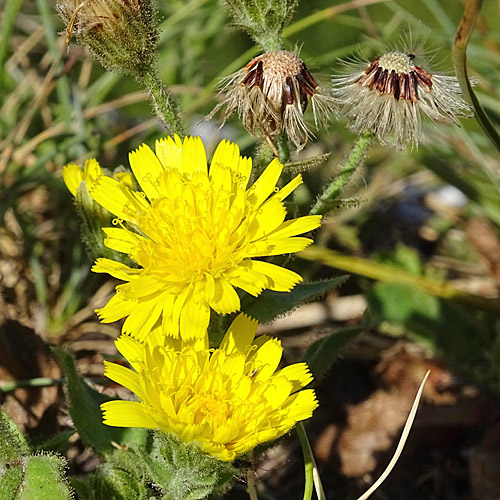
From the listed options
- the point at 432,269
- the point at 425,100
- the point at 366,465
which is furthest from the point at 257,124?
the point at 432,269

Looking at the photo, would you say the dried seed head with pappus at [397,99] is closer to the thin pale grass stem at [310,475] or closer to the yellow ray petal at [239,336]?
the yellow ray petal at [239,336]

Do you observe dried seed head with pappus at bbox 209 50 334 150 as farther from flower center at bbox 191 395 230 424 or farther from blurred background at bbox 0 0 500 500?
flower center at bbox 191 395 230 424

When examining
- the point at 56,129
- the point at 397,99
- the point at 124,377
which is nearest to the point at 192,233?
the point at 124,377

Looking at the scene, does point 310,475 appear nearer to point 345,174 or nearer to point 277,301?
point 277,301

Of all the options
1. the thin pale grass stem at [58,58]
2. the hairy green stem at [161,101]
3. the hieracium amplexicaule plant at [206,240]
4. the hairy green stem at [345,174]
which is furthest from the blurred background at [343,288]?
the hairy green stem at [161,101]

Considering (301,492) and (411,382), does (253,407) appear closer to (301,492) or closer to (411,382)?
(301,492)

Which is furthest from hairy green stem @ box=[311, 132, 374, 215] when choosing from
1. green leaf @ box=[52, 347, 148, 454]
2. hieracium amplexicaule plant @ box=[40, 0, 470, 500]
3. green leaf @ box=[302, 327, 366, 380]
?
green leaf @ box=[52, 347, 148, 454]
